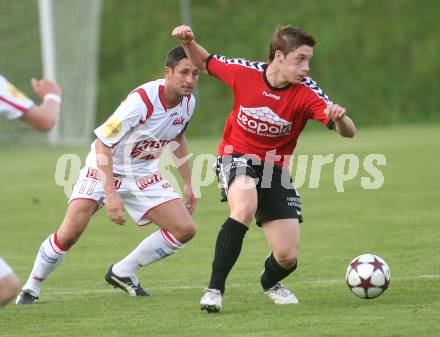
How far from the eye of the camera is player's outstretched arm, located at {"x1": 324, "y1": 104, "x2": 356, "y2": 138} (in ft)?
22.1

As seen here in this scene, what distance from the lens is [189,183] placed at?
8.34m

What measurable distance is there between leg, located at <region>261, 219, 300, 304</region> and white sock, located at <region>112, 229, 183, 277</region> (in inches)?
38.0

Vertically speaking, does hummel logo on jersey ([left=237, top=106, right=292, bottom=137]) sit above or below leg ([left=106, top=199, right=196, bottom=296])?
above

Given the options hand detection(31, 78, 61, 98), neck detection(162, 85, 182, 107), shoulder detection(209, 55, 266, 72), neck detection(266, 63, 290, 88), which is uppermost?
shoulder detection(209, 55, 266, 72)

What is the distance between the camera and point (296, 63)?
283 inches

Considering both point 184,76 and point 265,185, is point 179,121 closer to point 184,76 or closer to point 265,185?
point 184,76

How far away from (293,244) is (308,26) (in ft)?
89.0

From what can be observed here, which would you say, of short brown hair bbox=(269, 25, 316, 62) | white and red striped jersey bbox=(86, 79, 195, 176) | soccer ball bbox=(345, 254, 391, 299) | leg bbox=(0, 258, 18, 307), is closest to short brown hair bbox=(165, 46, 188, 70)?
white and red striped jersey bbox=(86, 79, 195, 176)

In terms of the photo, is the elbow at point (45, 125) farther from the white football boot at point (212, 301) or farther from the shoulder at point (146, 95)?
the shoulder at point (146, 95)

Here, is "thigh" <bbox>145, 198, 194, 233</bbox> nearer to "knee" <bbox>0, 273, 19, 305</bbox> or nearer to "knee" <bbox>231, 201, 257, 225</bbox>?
"knee" <bbox>231, 201, 257, 225</bbox>

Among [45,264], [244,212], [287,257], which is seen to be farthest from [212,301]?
[45,264]

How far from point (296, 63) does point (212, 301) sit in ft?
5.91

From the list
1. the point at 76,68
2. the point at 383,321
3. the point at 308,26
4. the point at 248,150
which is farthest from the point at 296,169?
the point at 308,26

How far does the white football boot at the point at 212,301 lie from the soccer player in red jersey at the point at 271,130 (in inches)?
23.4
